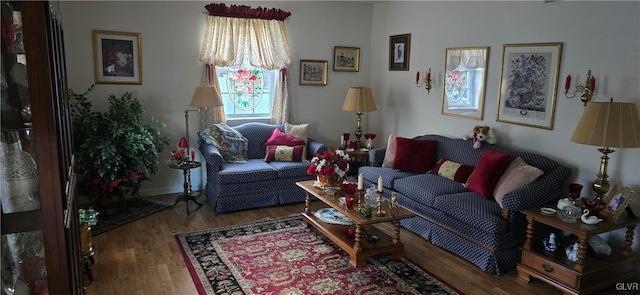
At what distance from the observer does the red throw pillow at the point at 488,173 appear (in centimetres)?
384

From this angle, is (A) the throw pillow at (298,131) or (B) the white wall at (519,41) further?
(A) the throw pillow at (298,131)

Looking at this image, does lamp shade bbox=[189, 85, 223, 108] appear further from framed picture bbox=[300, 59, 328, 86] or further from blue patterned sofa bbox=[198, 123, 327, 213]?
Answer: framed picture bbox=[300, 59, 328, 86]

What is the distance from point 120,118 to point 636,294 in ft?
15.2

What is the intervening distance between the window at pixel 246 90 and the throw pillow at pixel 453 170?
236cm

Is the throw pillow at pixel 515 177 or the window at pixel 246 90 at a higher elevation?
the window at pixel 246 90

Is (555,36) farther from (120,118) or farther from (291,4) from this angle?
(120,118)

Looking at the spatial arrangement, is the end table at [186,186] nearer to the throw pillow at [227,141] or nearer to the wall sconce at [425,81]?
the throw pillow at [227,141]

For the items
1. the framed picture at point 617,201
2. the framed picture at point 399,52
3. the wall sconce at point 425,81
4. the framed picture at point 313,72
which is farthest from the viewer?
the framed picture at point 313,72

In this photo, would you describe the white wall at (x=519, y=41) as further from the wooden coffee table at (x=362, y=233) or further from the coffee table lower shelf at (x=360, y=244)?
the coffee table lower shelf at (x=360, y=244)

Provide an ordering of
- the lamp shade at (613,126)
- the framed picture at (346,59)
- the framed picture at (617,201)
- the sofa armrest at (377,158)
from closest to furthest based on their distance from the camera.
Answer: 1. the lamp shade at (613,126)
2. the framed picture at (617,201)
3. the sofa armrest at (377,158)
4. the framed picture at (346,59)

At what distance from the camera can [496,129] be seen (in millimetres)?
4438

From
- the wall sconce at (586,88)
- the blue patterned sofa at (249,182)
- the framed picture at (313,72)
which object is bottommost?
the blue patterned sofa at (249,182)

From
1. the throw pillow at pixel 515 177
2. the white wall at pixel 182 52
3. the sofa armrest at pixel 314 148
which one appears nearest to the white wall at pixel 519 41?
the throw pillow at pixel 515 177

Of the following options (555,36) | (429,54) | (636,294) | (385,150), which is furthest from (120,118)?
(636,294)
